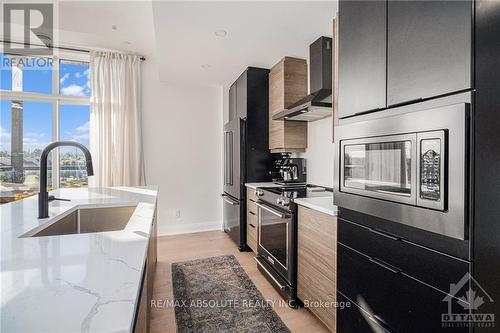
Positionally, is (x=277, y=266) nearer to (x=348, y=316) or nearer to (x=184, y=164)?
(x=348, y=316)

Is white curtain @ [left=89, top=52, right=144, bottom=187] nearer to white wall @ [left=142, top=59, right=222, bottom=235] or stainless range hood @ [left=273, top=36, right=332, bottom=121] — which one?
white wall @ [left=142, top=59, right=222, bottom=235]

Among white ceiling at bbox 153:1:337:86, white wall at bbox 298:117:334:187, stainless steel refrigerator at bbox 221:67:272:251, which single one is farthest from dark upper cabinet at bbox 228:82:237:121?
white wall at bbox 298:117:334:187

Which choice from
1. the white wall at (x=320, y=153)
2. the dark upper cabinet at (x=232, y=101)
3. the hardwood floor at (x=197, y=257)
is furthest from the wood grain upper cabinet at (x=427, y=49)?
the dark upper cabinet at (x=232, y=101)

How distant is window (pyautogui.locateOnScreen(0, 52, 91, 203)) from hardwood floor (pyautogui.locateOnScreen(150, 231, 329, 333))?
1968 mm

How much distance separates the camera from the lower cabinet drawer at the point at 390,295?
1.05 metres

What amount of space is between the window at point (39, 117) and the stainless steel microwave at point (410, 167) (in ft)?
13.7

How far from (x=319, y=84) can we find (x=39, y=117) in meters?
4.17

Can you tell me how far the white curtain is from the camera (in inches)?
150

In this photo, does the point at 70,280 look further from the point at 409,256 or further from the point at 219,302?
the point at 219,302

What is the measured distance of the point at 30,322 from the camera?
501 millimetres

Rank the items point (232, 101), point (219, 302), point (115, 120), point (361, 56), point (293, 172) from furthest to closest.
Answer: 1. point (232, 101)
2. point (115, 120)
3. point (293, 172)
4. point (219, 302)
5. point (361, 56)

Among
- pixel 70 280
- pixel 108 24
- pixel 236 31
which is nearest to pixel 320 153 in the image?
pixel 236 31

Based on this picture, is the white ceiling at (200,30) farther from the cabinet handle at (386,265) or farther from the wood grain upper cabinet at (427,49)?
the cabinet handle at (386,265)

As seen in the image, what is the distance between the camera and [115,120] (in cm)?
387
